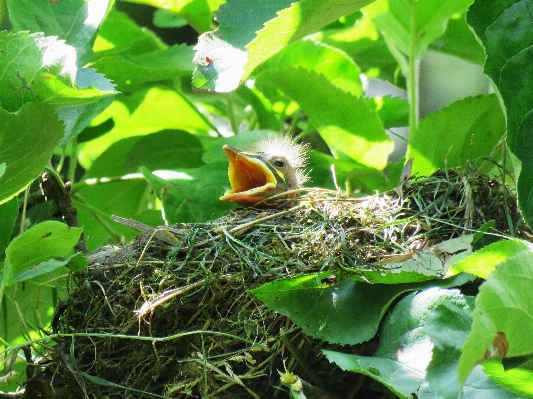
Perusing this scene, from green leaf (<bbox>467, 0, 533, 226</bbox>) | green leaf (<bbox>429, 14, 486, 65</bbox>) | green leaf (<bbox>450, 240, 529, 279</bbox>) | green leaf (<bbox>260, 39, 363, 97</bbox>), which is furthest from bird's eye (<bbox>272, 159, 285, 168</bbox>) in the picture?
green leaf (<bbox>450, 240, 529, 279</bbox>)

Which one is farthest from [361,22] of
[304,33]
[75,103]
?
[75,103]

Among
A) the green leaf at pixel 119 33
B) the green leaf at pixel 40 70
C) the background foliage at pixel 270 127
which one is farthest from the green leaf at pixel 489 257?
the green leaf at pixel 119 33

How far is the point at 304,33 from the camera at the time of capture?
0.98 m

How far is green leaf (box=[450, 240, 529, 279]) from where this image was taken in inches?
28.8

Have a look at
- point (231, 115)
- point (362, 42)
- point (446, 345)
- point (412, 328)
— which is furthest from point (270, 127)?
point (446, 345)

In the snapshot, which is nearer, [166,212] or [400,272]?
[400,272]

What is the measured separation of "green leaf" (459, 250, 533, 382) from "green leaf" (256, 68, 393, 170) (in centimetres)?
78

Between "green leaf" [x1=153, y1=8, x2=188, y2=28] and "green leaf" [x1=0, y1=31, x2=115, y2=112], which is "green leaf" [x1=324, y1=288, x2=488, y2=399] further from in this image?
"green leaf" [x1=153, y1=8, x2=188, y2=28]

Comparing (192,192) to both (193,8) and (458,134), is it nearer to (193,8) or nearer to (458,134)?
(193,8)

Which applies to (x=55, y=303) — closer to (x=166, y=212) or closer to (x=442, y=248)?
(x=166, y=212)

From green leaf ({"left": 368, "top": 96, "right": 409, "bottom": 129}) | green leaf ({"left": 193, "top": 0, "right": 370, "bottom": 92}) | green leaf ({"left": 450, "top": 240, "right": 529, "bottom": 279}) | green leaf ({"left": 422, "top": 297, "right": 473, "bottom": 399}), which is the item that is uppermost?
green leaf ({"left": 193, "top": 0, "right": 370, "bottom": 92})

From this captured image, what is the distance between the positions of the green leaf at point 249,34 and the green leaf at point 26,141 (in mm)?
227

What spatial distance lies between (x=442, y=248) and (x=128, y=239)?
815mm

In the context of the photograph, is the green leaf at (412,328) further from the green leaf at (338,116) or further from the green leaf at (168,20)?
the green leaf at (168,20)
